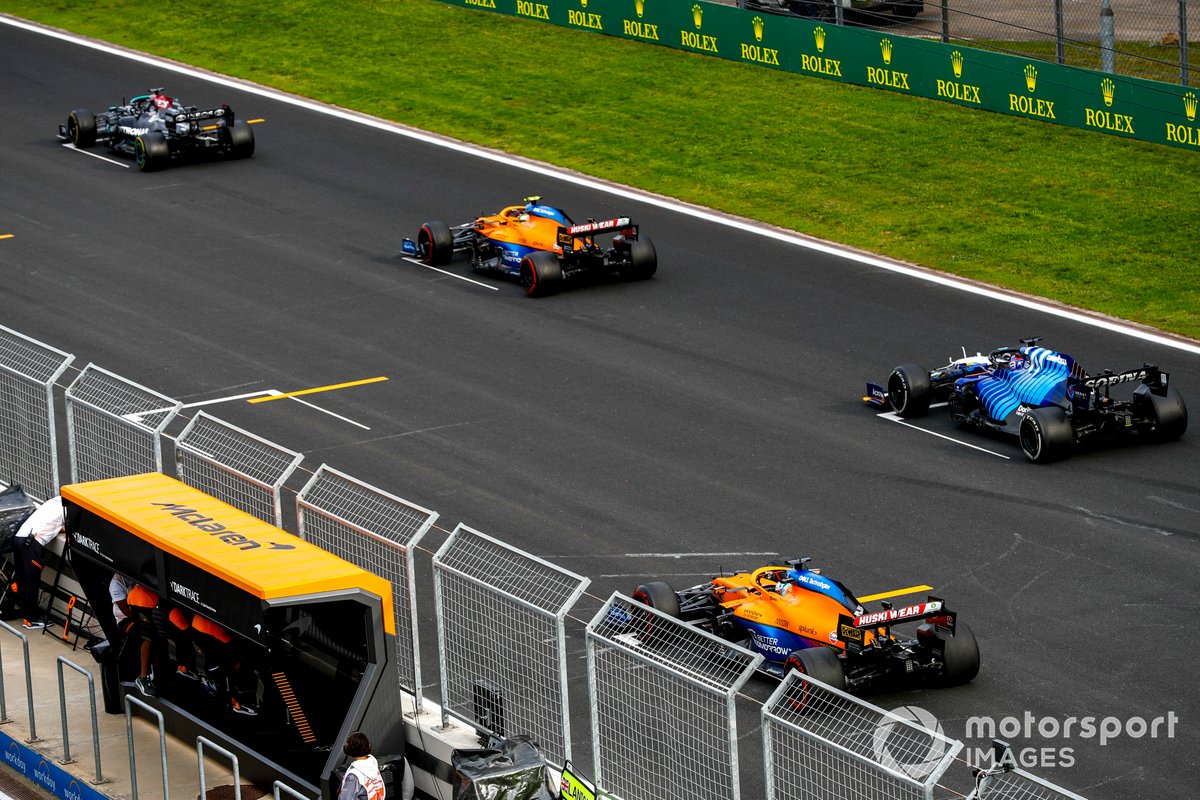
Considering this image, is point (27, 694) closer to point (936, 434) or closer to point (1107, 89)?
point (936, 434)

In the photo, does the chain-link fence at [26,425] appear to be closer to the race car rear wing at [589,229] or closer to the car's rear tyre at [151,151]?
the race car rear wing at [589,229]

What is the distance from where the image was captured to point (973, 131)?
1512 inches

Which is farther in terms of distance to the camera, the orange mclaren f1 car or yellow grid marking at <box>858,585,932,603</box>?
yellow grid marking at <box>858,585,932,603</box>

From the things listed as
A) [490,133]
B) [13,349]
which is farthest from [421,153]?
[13,349]

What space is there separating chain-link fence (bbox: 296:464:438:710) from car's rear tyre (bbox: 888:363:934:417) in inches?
377

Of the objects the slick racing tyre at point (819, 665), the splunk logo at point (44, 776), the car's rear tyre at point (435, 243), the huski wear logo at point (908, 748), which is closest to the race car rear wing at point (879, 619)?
the slick racing tyre at point (819, 665)

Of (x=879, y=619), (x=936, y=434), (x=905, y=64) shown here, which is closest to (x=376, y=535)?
(x=879, y=619)

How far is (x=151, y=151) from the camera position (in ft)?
119

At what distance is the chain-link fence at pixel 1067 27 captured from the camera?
3619cm

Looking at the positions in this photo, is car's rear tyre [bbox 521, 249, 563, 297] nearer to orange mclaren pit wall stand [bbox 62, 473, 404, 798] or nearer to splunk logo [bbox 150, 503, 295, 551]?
orange mclaren pit wall stand [bbox 62, 473, 404, 798]

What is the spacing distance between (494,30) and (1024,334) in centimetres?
2265

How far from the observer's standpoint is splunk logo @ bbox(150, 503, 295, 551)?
15.0 m

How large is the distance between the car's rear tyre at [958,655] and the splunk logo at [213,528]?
5.84 m

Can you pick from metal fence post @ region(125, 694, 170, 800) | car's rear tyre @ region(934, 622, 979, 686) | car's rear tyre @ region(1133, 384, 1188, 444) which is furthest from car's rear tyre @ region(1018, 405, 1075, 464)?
metal fence post @ region(125, 694, 170, 800)
